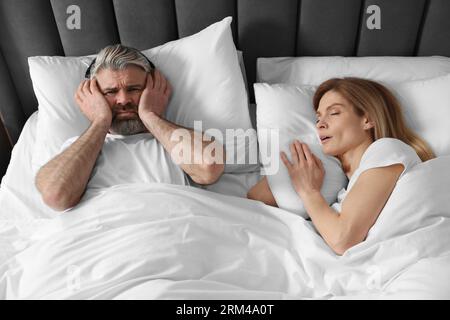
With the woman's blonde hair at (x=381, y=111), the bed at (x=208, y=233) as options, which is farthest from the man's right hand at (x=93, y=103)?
the woman's blonde hair at (x=381, y=111)

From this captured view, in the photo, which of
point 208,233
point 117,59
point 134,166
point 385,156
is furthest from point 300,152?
point 117,59

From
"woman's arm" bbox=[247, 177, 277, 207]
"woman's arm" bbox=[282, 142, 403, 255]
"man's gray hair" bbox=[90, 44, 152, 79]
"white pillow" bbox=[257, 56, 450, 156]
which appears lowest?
"woman's arm" bbox=[247, 177, 277, 207]

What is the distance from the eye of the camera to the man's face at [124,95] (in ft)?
4.25

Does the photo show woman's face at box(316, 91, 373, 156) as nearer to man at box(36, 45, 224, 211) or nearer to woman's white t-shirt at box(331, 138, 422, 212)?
woman's white t-shirt at box(331, 138, 422, 212)

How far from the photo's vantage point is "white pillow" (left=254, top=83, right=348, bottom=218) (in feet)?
3.90

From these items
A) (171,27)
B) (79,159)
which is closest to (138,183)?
(79,159)

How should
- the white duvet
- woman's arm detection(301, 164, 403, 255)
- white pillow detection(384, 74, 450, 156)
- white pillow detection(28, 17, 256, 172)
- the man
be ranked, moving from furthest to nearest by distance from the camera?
white pillow detection(28, 17, 256, 172) → white pillow detection(384, 74, 450, 156) → the man → woman's arm detection(301, 164, 403, 255) → the white duvet

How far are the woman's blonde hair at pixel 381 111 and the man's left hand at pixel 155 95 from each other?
577mm

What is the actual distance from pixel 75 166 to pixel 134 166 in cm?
17

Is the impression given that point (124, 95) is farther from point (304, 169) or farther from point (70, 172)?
point (304, 169)

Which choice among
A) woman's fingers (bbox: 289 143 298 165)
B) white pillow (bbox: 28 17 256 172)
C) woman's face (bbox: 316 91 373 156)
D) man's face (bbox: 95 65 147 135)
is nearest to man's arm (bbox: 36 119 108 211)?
man's face (bbox: 95 65 147 135)

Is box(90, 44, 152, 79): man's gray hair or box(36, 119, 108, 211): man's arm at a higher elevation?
box(90, 44, 152, 79): man's gray hair

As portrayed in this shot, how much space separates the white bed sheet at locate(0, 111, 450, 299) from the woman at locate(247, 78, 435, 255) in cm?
3

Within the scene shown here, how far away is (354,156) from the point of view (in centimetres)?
119
